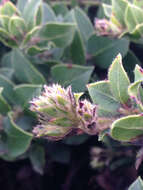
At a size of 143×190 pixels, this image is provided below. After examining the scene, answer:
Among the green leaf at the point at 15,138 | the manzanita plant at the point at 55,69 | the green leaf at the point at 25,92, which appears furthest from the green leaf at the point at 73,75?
the green leaf at the point at 15,138

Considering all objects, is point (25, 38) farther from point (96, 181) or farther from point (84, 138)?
point (96, 181)

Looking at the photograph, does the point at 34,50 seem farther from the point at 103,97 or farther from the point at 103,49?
the point at 103,97

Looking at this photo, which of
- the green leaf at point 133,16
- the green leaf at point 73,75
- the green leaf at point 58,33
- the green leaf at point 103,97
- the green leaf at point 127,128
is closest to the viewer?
the green leaf at point 127,128

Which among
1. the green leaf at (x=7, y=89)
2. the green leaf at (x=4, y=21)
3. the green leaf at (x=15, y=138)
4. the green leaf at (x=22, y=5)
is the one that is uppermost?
the green leaf at (x=4, y=21)

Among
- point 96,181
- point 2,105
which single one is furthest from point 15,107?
point 96,181

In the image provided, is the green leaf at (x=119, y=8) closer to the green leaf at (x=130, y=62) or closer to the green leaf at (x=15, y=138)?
the green leaf at (x=130, y=62)

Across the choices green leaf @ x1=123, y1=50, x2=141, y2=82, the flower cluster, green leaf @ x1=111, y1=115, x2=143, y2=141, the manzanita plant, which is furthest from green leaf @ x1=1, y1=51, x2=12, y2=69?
green leaf @ x1=111, y1=115, x2=143, y2=141

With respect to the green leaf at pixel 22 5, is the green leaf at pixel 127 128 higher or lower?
lower
